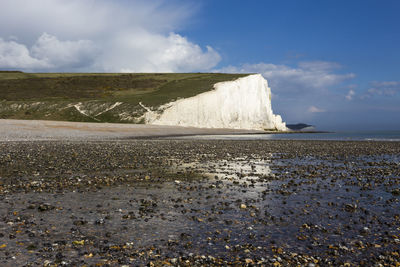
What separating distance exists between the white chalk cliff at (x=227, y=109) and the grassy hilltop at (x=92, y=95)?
4.85m

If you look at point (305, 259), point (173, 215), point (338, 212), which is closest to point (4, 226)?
point (173, 215)

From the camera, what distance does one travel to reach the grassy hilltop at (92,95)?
10000 centimetres

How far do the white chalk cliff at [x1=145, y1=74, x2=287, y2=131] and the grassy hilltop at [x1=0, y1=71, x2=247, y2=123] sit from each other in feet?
15.9

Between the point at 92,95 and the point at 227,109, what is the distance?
176 ft

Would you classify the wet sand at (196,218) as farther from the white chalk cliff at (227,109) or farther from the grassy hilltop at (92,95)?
the grassy hilltop at (92,95)

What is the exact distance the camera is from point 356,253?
272 inches

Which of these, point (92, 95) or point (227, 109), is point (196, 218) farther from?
point (92, 95)

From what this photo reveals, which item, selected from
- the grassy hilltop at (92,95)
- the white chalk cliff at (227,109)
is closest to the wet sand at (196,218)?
the white chalk cliff at (227,109)

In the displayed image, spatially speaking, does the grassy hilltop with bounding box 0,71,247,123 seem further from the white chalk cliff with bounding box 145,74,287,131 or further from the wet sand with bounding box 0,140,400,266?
the wet sand with bounding box 0,140,400,266

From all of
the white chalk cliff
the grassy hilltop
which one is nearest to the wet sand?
the white chalk cliff

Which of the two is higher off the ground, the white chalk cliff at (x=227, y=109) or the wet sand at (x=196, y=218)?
the white chalk cliff at (x=227, y=109)

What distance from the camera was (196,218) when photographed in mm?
9258

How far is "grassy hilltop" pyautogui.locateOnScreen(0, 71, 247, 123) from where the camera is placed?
100 m

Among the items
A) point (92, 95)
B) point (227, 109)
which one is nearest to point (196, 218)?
point (227, 109)
